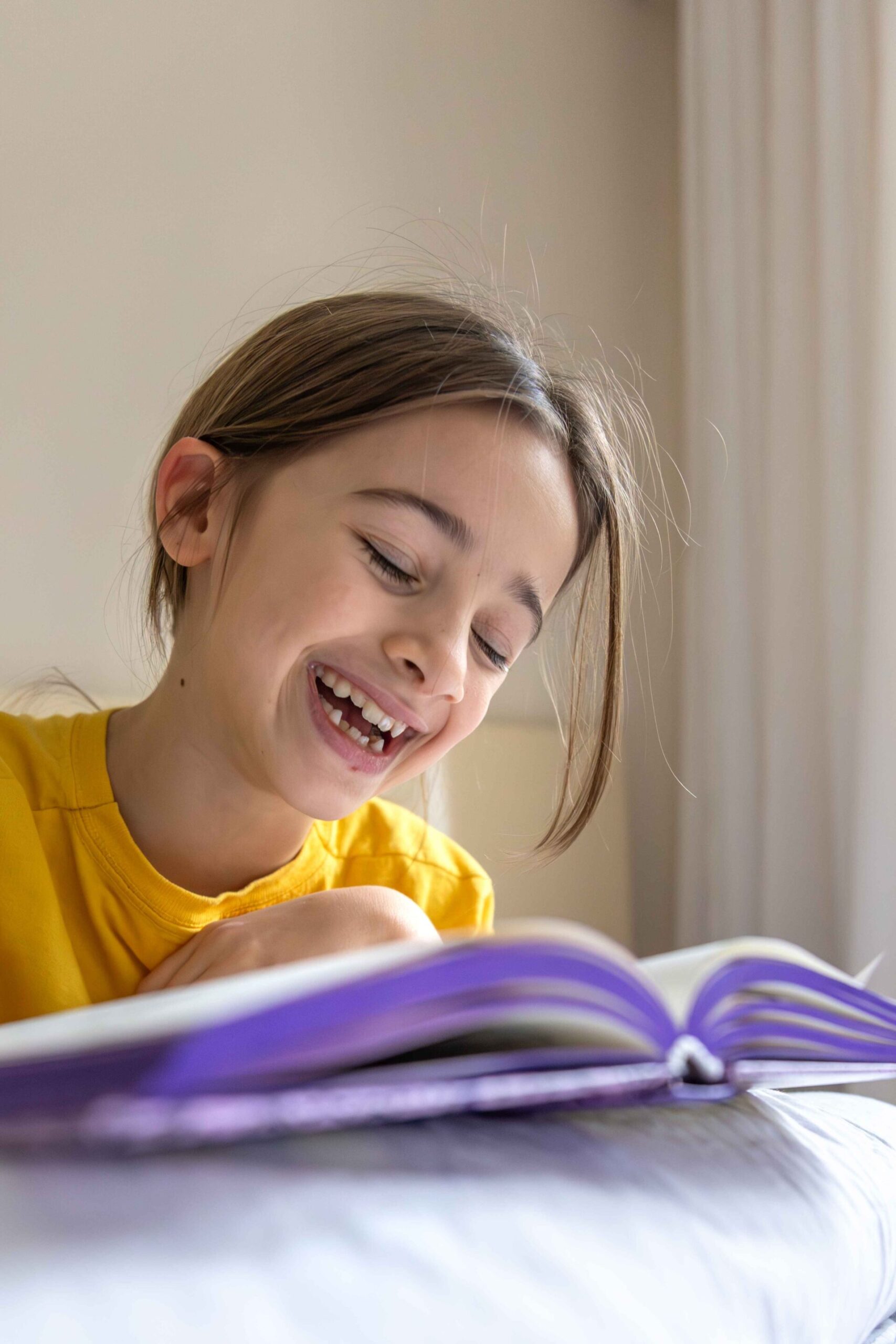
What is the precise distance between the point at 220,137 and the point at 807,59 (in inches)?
37.1

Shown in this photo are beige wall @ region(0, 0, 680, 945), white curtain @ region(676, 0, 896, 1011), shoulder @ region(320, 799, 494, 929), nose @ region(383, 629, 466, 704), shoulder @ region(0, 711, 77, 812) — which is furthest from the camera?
white curtain @ region(676, 0, 896, 1011)

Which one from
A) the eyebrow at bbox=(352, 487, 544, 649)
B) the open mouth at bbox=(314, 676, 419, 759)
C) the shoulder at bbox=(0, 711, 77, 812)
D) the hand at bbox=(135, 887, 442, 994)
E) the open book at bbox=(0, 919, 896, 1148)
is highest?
the eyebrow at bbox=(352, 487, 544, 649)

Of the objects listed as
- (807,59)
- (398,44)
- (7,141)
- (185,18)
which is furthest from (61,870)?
(807,59)

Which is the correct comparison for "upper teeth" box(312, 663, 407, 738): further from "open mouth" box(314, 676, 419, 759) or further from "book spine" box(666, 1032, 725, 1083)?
"book spine" box(666, 1032, 725, 1083)

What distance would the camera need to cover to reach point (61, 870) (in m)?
0.87

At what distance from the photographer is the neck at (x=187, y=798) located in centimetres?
90

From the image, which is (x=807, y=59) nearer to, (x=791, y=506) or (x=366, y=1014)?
(x=791, y=506)

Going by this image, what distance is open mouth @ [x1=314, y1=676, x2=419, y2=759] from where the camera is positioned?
2.73 ft

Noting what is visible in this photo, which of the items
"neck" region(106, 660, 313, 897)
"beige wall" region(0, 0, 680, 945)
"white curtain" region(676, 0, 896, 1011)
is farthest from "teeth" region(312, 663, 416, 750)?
"white curtain" region(676, 0, 896, 1011)

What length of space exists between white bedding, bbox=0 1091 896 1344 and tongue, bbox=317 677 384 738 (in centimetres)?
49

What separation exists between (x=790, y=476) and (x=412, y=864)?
1070mm

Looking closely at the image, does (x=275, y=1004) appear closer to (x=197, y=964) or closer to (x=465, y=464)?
(x=197, y=964)

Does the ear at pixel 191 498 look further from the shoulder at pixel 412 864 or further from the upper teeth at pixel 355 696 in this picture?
the shoulder at pixel 412 864

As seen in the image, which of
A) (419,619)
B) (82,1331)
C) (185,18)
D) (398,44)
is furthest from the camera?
(398,44)
